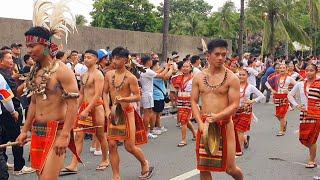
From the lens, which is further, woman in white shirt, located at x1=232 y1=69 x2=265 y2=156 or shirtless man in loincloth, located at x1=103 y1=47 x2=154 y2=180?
woman in white shirt, located at x1=232 y1=69 x2=265 y2=156

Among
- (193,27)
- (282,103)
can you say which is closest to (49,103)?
(282,103)

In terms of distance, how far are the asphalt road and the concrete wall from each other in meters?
6.33

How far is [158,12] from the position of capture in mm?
59031

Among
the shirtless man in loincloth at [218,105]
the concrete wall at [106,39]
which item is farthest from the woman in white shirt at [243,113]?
the concrete wall at [106,39]

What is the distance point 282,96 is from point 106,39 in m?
10.8

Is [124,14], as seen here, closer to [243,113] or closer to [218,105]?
[243,113]

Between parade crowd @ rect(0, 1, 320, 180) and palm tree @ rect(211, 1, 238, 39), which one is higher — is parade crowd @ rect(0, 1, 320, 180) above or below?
below

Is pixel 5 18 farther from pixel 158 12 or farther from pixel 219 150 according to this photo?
pixel 158 12

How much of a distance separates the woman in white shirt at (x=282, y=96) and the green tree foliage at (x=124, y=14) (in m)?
35.1

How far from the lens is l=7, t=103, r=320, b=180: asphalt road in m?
6.62

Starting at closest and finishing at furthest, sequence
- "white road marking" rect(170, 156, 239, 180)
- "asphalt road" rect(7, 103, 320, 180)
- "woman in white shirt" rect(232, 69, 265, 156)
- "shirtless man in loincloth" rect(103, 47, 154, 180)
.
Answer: "shirtless man in loincloth" rect(103, 47, 154, 180) → "white road marking" rect(170, 156, 239, 180) → "asphalt road" rect(7, 103, 320, 180) → "woman in white shirt" rect(232, 69, 265, 156)

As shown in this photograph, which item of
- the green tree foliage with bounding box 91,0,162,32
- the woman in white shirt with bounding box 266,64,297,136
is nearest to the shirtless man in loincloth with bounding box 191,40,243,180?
the woman in white shirt with bounding box 266,64,297,136

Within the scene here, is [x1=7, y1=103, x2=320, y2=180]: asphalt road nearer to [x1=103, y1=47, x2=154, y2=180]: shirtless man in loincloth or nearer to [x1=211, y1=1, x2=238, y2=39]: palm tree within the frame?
[x1=103, y1=47, x2=154, y2=180]: shirtless man in loincloth

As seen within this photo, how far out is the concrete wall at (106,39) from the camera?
14.1m
